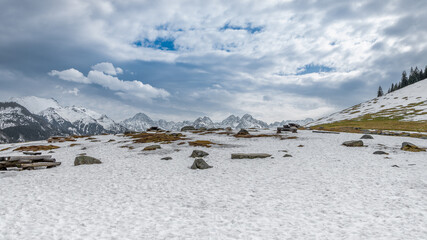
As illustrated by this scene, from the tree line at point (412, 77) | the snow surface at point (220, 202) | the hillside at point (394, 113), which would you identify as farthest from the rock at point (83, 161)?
the tree line at point (412, 77)

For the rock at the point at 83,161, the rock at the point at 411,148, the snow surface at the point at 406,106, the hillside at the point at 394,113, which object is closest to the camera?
the rock at the point at 83,161

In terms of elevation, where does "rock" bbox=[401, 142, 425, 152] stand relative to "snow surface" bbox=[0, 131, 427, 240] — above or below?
above

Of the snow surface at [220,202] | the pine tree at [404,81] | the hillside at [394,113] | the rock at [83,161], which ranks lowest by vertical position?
the snow surface at [220,202]

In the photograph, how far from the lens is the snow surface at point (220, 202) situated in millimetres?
9234

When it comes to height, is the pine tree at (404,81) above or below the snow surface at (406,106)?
→ above

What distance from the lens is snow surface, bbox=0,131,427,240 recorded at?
9234mm

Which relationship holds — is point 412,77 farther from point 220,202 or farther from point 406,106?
point 220,202

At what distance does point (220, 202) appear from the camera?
41.9ft

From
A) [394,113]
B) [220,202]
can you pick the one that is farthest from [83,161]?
[394,113]

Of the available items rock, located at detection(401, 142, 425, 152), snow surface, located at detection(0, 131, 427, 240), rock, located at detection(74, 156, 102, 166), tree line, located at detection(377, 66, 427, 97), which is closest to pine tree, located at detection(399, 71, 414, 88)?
tree line, located at detection(377, 66, 427, 97)

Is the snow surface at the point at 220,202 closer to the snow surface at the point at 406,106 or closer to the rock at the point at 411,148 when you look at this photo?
the rock at the point at 411,148

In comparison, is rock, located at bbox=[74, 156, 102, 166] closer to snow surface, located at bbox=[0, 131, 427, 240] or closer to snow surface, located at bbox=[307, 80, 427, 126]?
snow surface, located at bbox=[0, 131, 427, 240]

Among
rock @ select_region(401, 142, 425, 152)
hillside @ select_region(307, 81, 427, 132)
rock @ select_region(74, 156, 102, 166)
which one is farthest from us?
hillside @ select_region(307, 81, 427, 132)

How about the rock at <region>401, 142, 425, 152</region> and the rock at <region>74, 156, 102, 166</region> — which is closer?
the rock at <region>74, 156, 102, 166</region>
